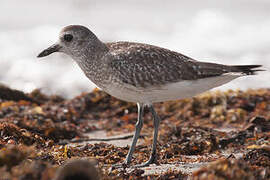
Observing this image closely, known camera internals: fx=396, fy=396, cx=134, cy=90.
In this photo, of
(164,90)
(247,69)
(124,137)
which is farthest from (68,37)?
(247,69)

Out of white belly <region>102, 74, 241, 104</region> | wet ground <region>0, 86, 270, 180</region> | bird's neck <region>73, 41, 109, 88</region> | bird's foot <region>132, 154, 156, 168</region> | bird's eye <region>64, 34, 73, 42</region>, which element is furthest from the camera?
bird's eye <region>64, 34, 73, 42</region>

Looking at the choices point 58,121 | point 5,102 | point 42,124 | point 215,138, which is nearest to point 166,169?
point 215,138

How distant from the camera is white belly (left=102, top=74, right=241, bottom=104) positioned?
5.27 metres

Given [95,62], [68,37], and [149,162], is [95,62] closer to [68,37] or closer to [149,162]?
[68,37]

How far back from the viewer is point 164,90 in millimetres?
5328

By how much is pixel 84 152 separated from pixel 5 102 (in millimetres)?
3677

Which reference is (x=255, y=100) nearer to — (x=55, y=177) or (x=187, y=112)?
(x=187, y=112)

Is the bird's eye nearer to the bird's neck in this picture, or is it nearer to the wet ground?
the bird's neck

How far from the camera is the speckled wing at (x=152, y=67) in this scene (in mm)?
5289

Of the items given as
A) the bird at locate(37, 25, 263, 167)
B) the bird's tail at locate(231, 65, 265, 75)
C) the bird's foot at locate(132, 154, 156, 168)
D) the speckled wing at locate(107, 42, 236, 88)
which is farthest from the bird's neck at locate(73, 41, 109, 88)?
the bird's tail at locate(231, 65, 265, 75)

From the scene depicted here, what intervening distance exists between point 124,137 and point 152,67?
2.13m

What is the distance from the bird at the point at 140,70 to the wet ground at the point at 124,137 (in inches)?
28.5

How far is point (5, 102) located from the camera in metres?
8.55

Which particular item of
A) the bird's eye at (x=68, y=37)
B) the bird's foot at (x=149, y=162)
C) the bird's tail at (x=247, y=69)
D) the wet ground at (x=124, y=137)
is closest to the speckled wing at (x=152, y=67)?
the bird's tail at (x=247, y=69)
